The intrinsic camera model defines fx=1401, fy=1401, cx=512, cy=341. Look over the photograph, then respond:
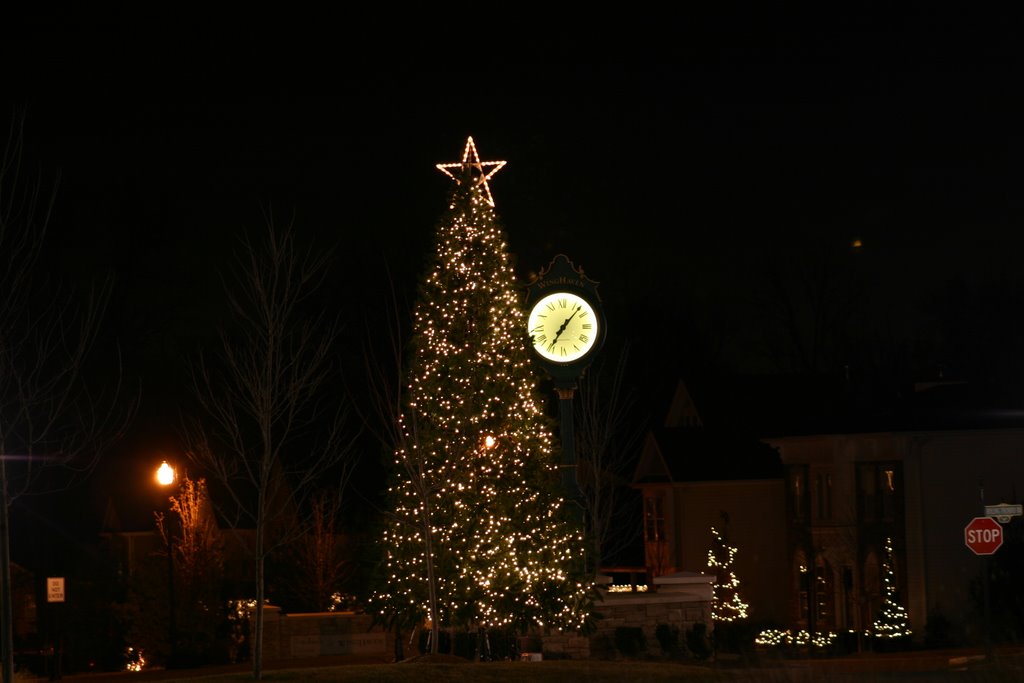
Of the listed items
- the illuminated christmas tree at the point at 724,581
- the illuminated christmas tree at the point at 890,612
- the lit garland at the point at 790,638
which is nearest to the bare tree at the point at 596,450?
the illuminated christmas tree at the point at 724,581

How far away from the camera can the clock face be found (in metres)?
24.5

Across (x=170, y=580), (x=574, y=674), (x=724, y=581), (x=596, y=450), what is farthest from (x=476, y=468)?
(x=724, y=581)

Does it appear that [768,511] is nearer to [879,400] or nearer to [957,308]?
[879,400]

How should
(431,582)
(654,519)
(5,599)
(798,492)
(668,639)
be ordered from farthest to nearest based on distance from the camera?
(654,519)
(798,492)
(668,639)
(431,582)
(5,599)

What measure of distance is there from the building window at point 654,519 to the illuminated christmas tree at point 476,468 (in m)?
27.4

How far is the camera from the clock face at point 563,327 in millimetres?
24547

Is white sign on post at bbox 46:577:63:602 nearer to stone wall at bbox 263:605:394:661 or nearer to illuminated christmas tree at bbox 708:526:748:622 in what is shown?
stone wall at bbox 263:605:394:661

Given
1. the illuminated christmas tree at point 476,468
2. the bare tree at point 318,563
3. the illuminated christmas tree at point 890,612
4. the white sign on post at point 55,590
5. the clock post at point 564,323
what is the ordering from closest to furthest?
the illuminated christmas tree at point 476,468 → the clock post at point 564,323 → the white sign on post at point 55,590 → the bare tree at point 318,563 → the illuminated christmas tree at point 890,612

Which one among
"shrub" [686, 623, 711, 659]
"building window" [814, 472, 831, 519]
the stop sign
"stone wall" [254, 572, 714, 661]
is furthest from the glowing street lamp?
"building window" [814, 472, 831, 519]

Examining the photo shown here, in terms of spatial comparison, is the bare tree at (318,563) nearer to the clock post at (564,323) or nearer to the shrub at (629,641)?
the shrub at (629,641)

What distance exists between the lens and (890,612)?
1593 inches

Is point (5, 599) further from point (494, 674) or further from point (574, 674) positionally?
point (574, 674)

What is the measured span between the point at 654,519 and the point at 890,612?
1192cm

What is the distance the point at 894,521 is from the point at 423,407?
23.8 meters
